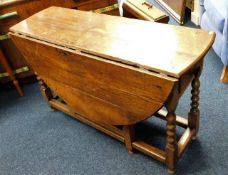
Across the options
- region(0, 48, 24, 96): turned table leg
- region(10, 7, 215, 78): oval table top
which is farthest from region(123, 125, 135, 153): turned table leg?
region(0, 48, 24, 96): turned table leg

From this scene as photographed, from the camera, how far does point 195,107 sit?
139 cm

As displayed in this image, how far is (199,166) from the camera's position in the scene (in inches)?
54.9

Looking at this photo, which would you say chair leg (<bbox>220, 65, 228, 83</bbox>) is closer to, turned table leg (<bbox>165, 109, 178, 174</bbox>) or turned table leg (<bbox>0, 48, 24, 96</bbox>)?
turned table leg (<bbox>165, 109, 178, 174</bbox>)

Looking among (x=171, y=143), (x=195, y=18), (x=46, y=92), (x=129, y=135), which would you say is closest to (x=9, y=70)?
(x=46, y=92)

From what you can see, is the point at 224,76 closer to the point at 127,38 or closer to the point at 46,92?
the point at 127,38

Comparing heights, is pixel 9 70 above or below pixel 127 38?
below

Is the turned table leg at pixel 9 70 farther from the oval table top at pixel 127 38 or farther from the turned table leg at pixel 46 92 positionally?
the oval table top at pixel 127 38

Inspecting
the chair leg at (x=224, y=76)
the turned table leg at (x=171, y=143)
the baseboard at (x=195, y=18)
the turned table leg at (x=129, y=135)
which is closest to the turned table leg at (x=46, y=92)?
the turned table leg at (x=129, y=135)

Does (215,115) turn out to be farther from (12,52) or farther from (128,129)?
(12,52)

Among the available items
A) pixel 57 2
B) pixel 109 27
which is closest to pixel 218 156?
pixel 109 27

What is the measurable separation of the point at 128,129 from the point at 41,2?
3.71ft

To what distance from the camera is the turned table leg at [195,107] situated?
1.27 meters

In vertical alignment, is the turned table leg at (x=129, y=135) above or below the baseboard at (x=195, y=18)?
below

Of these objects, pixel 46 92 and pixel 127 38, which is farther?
pixel 46 92
